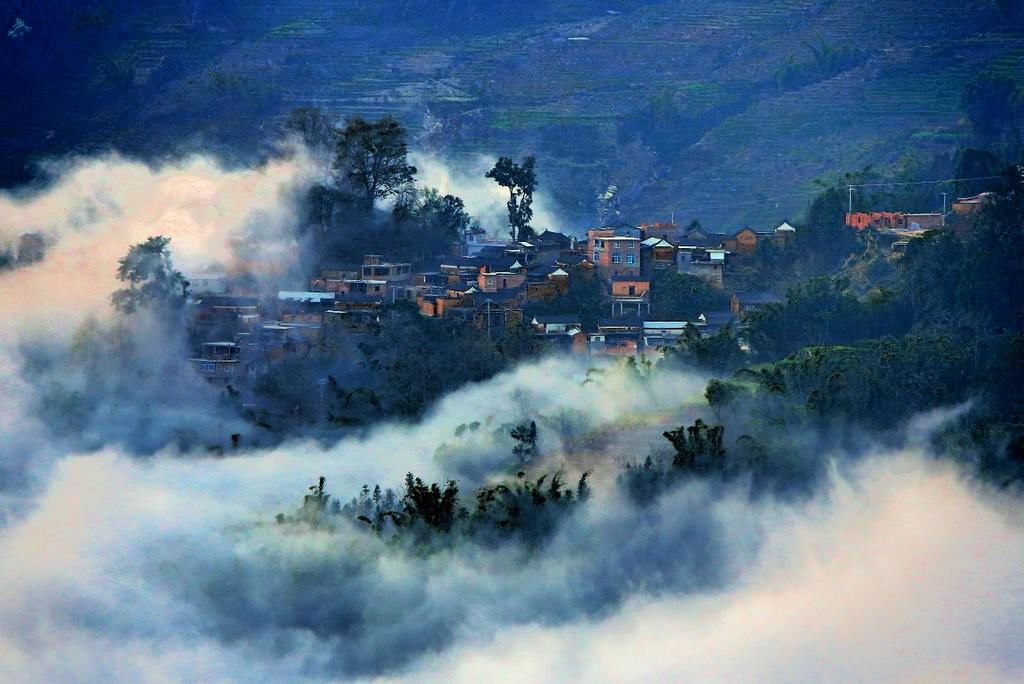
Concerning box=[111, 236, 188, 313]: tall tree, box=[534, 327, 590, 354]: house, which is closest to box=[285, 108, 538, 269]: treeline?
box=[111, 236, 188, 313]: tall tree

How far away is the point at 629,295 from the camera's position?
92.5 feet

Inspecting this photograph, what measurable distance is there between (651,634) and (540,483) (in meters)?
2.30

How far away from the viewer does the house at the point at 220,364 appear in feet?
85.4

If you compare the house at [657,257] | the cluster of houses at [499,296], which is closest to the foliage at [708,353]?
the cluster of houses at [499,296]

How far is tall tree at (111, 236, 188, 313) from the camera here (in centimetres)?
2689

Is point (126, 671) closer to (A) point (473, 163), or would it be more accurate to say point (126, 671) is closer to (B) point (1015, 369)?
(B) point (1015, 369)

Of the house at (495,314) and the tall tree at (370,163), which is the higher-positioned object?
the tall tree at (370,163)

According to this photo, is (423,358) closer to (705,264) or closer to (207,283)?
(207,283)

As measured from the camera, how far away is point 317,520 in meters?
22.5

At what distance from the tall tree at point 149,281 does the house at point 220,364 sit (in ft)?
2.89

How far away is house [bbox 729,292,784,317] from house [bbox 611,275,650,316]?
2.80 ft

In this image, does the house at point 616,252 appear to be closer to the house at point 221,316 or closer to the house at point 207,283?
the house at point 221,316

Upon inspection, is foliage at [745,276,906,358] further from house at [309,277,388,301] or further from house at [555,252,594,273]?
house at [309,277,388,301]

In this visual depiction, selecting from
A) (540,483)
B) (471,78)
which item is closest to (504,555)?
(540,483)
